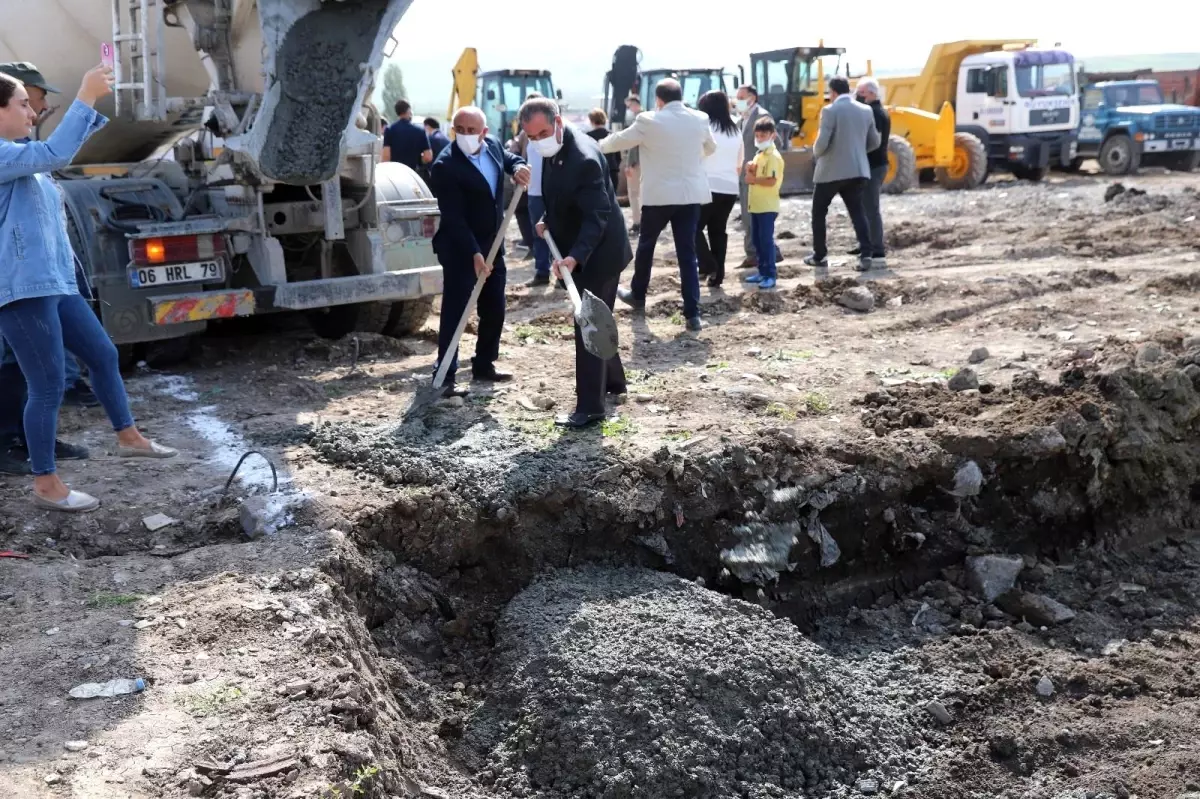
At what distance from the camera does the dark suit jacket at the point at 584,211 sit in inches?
227

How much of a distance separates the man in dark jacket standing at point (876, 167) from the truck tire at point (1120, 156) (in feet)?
38.9

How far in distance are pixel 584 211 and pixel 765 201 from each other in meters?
4.61

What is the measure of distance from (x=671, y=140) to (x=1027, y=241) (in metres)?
5.78

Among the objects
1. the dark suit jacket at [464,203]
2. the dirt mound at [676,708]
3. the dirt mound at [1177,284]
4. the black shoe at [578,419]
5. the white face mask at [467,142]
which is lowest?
the dirt mound at [676,708]

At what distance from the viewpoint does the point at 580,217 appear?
595 centimetres

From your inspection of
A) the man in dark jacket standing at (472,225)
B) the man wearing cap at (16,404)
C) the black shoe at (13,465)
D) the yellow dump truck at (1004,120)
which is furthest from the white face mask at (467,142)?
the yellow dump truck at (1004,120)

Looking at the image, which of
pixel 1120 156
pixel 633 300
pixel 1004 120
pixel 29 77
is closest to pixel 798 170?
pixel 1004 120

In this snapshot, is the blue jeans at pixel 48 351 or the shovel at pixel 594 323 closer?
the blue jeans at pixel 48 351

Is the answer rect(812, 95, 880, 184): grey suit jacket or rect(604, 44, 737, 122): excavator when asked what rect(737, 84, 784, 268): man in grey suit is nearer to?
rect(812, 95, 880, 184): grey suit jacket

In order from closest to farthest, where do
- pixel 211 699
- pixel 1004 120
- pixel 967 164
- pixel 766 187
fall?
1. pixel 211 699
2. pixel 766 187
3. pixel 967 164
4. pixel 1004 120

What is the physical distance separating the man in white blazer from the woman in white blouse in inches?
39.7

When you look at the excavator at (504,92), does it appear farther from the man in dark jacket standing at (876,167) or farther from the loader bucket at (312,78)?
the loader bucket at (312,78)

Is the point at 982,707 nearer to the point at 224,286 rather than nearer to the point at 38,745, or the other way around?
the point at 38,745

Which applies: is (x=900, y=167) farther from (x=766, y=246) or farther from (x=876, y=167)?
(x=766, y=246)
